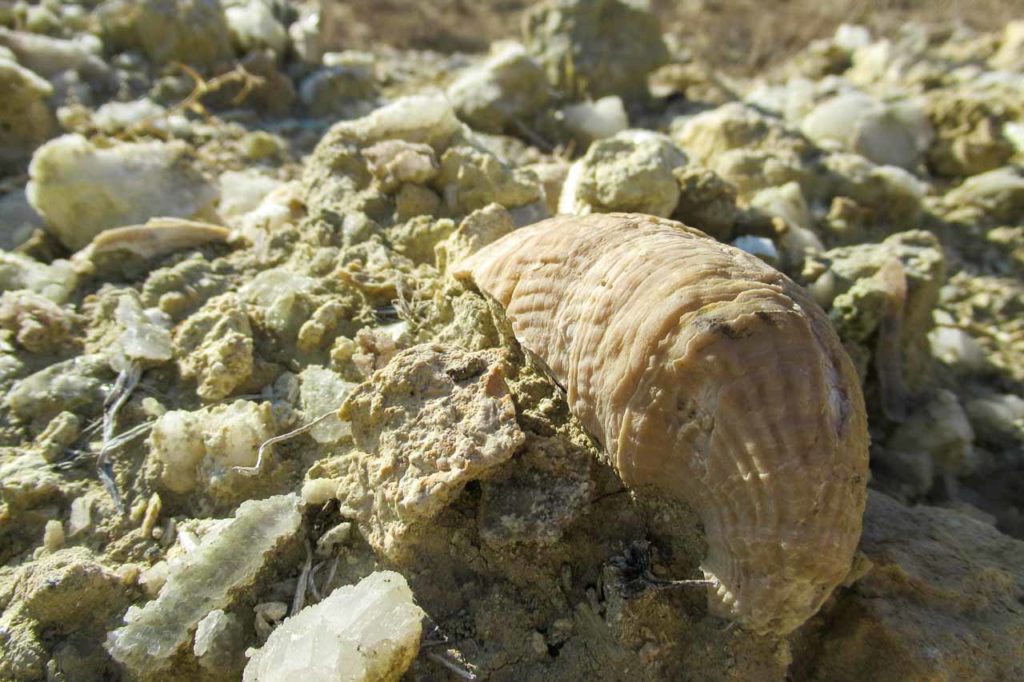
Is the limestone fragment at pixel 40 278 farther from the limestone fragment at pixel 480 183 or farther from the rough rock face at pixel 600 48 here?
the rough rock face at pixel 600 48

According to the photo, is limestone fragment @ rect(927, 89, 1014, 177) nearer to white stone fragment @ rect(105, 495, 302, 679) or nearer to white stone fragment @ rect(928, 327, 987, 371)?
white stone fragment @ rect(928, 327, 987, 371)

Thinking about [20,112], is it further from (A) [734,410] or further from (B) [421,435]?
(A) [734,410]

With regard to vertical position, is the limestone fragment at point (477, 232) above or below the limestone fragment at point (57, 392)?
above

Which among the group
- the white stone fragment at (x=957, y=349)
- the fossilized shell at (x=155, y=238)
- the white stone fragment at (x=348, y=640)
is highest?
the fossilized shell at (x=155, y=238)

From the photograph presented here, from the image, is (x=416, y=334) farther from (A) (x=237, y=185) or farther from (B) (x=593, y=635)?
(A) (x=237, y=185)

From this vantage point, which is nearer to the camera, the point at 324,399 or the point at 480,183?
the point at 324,399

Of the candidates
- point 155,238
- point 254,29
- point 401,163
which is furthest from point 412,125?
point 254,29

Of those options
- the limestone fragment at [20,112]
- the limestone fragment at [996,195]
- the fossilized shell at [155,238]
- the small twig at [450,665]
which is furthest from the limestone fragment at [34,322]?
the limestone fragment at [996,195]
